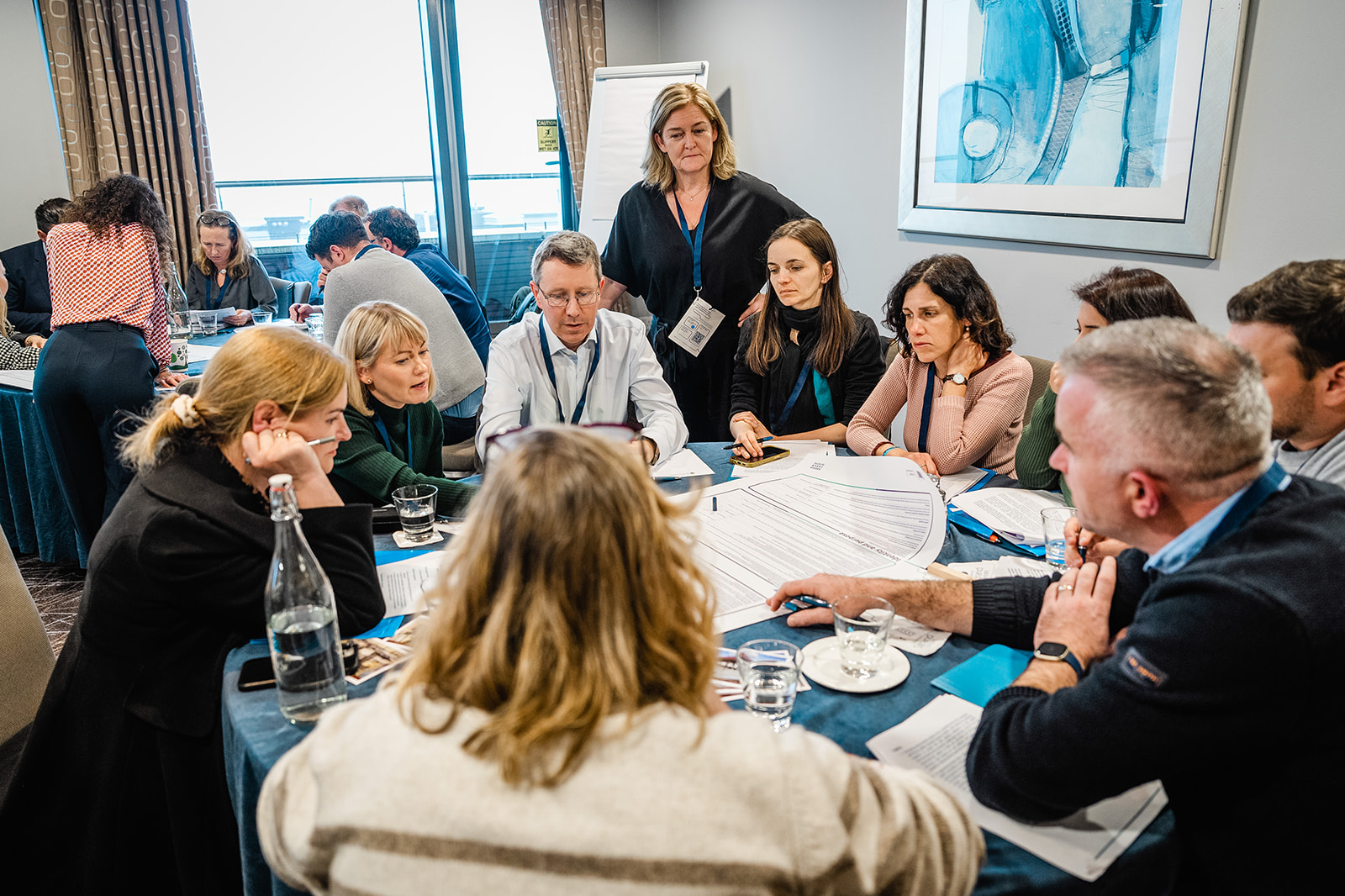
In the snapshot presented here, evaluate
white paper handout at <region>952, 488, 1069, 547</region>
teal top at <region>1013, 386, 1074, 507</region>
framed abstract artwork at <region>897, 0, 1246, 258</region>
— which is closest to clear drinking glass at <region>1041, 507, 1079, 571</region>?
white paper handout at <region>952, 488, 1069, 547</region>

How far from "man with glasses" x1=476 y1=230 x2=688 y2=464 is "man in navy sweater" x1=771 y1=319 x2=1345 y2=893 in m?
1.53

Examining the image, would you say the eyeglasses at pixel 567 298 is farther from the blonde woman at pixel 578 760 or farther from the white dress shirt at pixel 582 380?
the blonde woman at pixel 578 760

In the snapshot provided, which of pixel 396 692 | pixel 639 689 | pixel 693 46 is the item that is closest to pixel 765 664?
pixel 639 689

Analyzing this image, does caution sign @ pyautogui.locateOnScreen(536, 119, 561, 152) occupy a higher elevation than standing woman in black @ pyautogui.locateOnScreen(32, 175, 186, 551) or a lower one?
higher

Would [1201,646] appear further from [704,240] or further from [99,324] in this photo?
[99,324]

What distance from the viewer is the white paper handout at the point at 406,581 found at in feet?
4.99

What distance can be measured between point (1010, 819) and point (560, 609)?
610 millimetres

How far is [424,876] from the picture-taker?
2.27 feet

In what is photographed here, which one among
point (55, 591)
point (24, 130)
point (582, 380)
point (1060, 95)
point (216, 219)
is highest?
point (24, 130)

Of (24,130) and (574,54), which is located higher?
(574,54)

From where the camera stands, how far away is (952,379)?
246cm

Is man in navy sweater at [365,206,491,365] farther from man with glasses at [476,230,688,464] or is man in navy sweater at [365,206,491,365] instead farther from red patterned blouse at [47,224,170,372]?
man with glasses at [476,230,688,464]

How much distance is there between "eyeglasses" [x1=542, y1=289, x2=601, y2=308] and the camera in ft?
8.54

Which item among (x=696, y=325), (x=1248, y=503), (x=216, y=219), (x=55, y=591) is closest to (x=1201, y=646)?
(x=1248, y=503)
